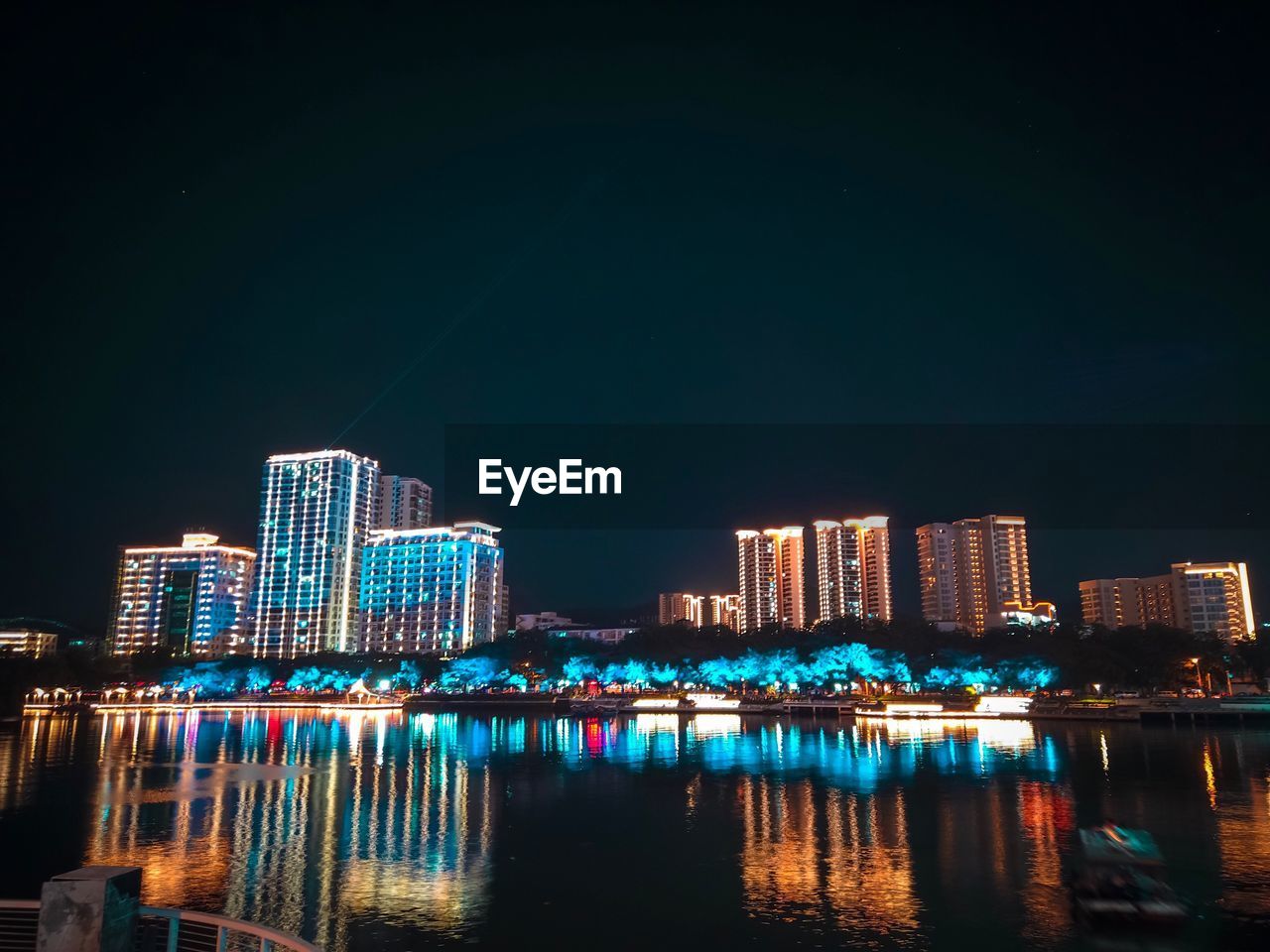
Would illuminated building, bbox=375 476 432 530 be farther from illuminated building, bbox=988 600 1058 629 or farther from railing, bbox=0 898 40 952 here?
railing, bbox=0 898 40 952

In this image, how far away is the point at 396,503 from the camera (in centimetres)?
19425

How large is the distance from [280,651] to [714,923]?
165 metres

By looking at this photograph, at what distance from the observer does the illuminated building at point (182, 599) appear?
577 feet

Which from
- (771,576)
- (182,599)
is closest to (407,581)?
(182,599)

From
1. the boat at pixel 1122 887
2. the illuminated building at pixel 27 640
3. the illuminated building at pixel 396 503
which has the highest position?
the illuminated building at pixel 396 503

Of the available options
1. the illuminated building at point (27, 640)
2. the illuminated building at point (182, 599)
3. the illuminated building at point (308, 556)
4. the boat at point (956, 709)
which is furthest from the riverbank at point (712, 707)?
the illuminated building at point (27, 640)

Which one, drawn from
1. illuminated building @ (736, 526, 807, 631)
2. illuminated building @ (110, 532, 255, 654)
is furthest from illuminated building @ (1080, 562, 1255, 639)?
illuminated building @ (110, 532, 255, 654)

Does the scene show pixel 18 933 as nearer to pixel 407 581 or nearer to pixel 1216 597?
pixel 407 581

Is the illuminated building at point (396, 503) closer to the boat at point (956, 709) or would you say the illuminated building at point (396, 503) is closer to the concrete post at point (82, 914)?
the boat at point (956, 709)

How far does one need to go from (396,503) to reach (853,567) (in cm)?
10000

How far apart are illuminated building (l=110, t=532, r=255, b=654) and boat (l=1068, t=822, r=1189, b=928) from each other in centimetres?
18282

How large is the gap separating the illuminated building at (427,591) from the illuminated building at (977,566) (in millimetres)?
92044

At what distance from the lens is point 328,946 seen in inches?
644

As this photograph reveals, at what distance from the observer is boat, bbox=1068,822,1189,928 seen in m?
17.7
